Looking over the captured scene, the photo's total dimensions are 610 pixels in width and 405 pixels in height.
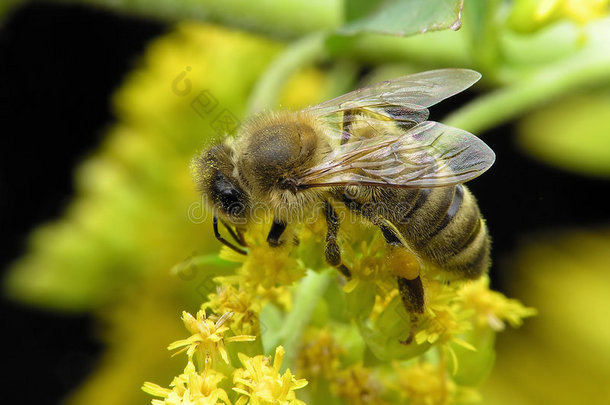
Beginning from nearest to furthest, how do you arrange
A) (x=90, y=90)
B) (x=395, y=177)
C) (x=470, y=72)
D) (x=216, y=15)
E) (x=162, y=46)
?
(x=395, y=177) → (x=470, y=72) → (x=216, y=15) → (x=162, y=46) → (x=90, y=90)

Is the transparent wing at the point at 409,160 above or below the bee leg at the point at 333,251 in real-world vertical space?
above

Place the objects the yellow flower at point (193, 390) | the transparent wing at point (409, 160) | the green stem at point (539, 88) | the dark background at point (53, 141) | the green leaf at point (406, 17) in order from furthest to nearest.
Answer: the dark background at point (53, 141) < the green stem at point (539, 88) < the green leaf at point (406, 17) < the transparent wing at point (409, 160) < the yellow flower at point (193, 390)

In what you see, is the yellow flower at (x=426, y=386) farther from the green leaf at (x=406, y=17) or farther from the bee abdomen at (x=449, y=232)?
the green leaf at (x=406, y=17)

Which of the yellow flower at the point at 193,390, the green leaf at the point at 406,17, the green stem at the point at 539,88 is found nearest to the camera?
the yellow flower at the point at 193,390

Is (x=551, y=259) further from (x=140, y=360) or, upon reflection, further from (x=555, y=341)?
(x=140, y=360)

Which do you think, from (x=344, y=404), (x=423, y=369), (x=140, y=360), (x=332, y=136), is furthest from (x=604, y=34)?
(x=140, y=360)

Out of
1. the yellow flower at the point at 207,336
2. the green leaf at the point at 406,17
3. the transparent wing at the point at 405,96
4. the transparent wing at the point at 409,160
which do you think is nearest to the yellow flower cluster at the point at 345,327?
the yellow flower at the point at 207,336

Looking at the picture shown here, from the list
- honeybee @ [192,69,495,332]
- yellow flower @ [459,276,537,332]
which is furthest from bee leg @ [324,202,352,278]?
yellow flower @ [459,276,537,332]
